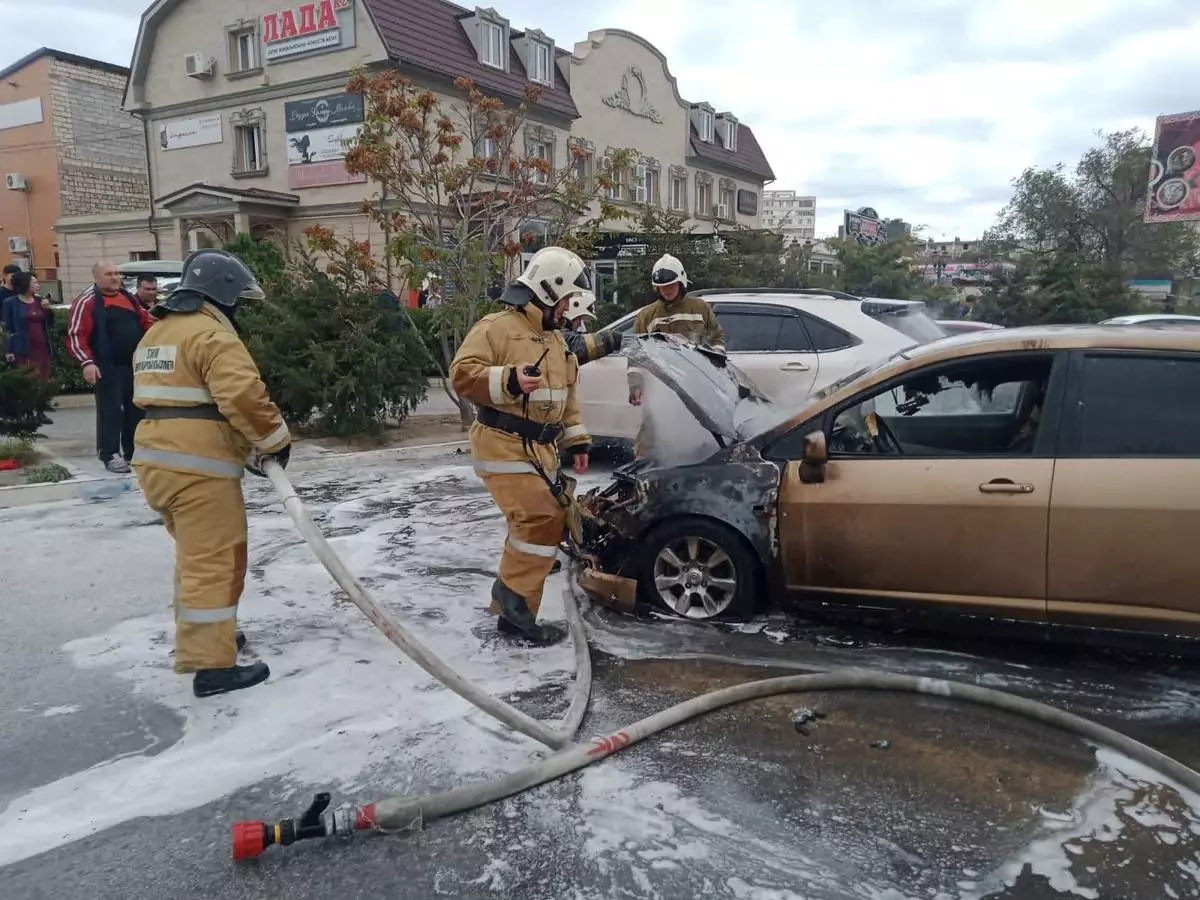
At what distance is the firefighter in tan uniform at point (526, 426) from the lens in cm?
409

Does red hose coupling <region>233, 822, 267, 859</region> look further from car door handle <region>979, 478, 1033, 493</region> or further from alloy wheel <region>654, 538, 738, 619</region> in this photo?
car door handle <region>979, 478, 1033, 493</region>

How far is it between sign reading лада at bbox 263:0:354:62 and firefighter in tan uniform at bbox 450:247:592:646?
2218 cm

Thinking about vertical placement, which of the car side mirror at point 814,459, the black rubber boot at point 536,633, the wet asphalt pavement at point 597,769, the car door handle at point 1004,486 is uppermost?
the car side mirror at point 814,459

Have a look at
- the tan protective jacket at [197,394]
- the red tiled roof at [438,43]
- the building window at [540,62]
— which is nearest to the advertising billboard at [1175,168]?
the red tiled roof at [438,43]

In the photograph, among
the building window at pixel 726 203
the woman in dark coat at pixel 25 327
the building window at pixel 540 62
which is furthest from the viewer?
the building window at pixel 726 203

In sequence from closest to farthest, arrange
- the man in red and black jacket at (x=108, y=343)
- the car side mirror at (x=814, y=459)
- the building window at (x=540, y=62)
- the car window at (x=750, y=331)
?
the car side mirror at (x=814, y=459) < the car window at (x=750, y=331) < the man in red and black jacket at (x=108, y=343) < the building window at (x=540, y=62)

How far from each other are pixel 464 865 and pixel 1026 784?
6.19 ft

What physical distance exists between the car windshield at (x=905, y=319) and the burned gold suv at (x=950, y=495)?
280 centimetres

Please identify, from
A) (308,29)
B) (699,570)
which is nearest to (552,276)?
(699,570)

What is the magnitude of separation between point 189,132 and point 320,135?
5.66 metres

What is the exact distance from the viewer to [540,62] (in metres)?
27.4

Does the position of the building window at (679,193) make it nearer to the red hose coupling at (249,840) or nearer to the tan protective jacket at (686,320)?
the tan protective jacket at (686,320)

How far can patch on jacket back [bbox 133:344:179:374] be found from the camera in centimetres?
358

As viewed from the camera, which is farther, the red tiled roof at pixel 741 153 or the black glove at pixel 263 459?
the red tiled roof at pixel 741 153
